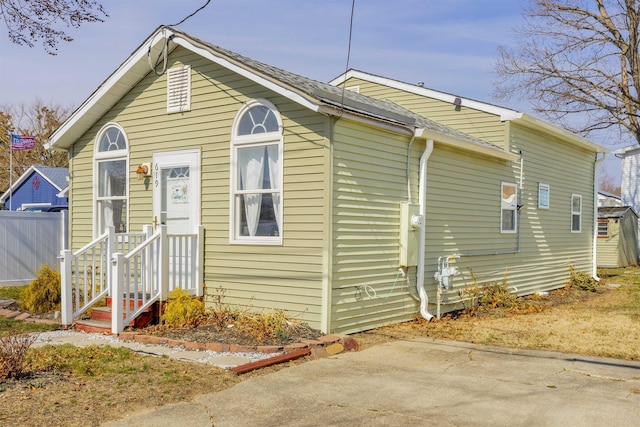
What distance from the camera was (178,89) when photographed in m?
9.69

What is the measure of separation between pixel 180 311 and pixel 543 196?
906cm

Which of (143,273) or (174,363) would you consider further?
(143,273)

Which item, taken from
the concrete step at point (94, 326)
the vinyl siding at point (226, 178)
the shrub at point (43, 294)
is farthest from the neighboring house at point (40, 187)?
the concrete step at point (94, 326)

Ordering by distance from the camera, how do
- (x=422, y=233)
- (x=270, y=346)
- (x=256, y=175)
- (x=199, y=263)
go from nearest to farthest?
(x=270, y=346) → (x=256, y=175) → (x=199, y=263) → (x=422, y=233)

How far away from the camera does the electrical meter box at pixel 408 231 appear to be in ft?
29.7

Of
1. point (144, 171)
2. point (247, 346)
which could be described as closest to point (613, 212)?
point (144, 171)

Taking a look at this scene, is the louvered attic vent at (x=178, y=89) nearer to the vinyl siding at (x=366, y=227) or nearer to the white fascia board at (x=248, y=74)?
the white fascia board at (x=248, y=74)

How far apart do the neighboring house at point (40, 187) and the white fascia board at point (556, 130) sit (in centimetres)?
2173

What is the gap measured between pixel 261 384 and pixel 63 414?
1828 mm

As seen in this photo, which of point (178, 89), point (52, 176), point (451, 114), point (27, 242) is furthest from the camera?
point (52, 176)

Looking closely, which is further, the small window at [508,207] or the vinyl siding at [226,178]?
the small window at [508,207]

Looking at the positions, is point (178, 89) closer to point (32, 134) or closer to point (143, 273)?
point (143, 273)

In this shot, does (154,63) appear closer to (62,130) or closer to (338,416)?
(62,130)

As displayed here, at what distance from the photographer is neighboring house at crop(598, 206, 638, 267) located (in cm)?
2145
